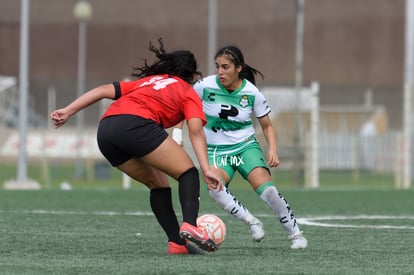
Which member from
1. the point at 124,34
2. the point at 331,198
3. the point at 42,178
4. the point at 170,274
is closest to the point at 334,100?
the point at 124,34

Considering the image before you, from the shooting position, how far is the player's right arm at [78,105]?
8.87m

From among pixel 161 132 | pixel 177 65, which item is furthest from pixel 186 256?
pixel 177 65

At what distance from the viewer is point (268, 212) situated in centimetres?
1543

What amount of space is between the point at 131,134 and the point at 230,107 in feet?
5.85

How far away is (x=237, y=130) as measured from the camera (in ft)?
34.9

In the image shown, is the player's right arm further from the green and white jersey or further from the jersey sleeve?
the green and white jersey

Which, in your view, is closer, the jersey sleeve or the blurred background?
the jersey sleeve

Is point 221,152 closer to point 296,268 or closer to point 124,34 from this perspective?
point 296,268

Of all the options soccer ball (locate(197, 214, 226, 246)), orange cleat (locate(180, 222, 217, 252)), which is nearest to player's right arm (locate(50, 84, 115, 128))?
orange cleat (locate(180, 222, 217, 252))

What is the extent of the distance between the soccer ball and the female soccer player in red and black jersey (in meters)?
0.36

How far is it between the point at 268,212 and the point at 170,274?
7781 mm

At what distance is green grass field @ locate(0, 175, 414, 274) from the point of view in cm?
825

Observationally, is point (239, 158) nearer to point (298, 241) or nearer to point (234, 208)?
point (234, 208)

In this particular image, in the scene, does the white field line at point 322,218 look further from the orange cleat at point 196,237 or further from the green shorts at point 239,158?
the orange cleat at point 196,237
